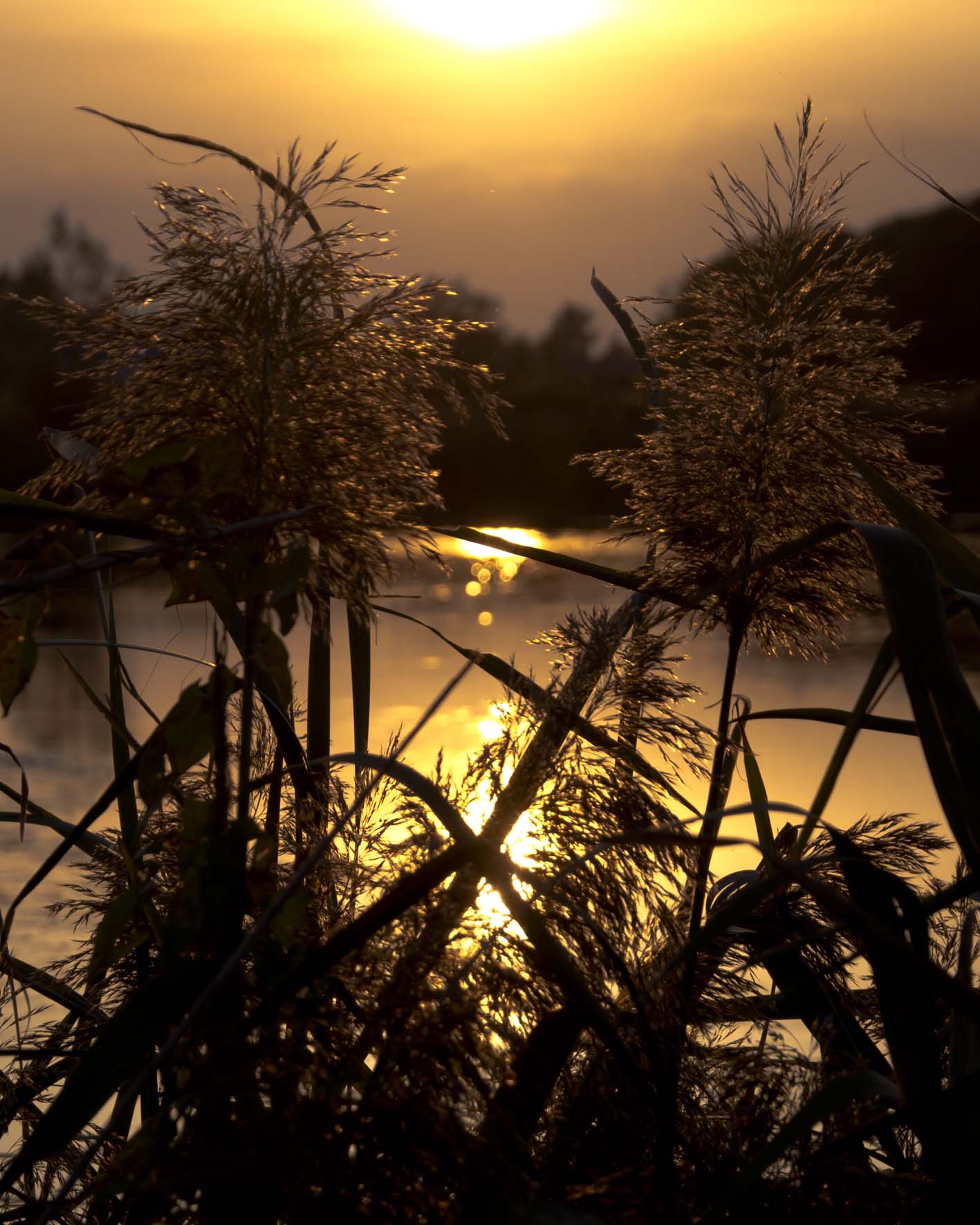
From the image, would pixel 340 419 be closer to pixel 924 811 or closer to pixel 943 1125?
pixel 943 1125

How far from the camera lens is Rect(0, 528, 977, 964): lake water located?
1936mm

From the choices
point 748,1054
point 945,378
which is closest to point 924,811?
point 945,378

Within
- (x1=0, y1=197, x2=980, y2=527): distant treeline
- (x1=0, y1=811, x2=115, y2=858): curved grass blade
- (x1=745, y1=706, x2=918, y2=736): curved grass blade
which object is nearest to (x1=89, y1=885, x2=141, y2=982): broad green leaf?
(x1=0, y1=811, x2=115, y2=858): curved grass blade

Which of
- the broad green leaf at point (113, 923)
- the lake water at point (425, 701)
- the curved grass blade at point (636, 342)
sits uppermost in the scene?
the lake water at point (425, 701)

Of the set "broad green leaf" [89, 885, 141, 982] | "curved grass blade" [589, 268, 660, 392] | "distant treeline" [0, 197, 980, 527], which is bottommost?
"broad green leaf" [89, 885, 141, 982]

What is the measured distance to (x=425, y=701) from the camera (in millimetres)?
3330

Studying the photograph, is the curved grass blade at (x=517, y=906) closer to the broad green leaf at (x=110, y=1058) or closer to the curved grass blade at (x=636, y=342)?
the broad green leaf at (x=110, y=1058)

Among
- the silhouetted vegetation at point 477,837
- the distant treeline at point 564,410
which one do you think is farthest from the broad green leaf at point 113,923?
the distant treeline at point 564,410

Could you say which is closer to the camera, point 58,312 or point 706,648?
point 58,312

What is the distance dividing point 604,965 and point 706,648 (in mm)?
3695

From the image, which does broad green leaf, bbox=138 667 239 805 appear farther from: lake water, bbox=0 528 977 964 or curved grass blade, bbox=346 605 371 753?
curved grass blade, bbox=346 605 371 753

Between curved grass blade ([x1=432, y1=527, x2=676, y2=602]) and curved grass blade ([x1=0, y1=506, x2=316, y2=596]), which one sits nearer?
curved grass blade ([x1=0, y1=506, x2=316, y2=596])

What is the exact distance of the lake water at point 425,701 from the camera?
1.94m

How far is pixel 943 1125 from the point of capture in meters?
0.65
